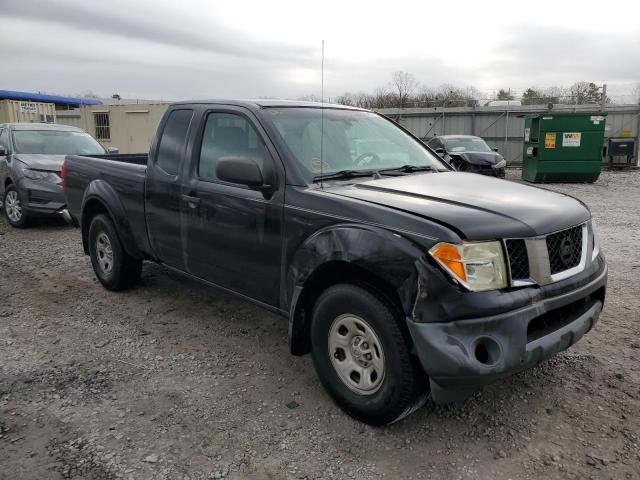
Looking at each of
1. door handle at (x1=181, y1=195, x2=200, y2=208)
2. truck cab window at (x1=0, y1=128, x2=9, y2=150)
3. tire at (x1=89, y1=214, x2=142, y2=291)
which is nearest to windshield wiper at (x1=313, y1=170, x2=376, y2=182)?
door handle at (x1=181, y1=195, x2=200, y2=208)

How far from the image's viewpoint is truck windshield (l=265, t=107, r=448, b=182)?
3.63 meters

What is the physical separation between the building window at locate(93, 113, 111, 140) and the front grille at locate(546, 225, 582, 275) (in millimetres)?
20696

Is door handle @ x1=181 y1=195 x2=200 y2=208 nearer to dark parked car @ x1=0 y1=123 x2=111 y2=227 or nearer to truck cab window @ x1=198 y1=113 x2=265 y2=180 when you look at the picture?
truck cab window @ x1=198 y1=113 x2=265 y2=180

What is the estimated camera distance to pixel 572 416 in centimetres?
314

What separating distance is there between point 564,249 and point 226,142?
8.01 feet

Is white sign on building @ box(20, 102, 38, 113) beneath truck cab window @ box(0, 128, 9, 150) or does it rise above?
above

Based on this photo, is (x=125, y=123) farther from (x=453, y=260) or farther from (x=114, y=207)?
(x=453, y=260)

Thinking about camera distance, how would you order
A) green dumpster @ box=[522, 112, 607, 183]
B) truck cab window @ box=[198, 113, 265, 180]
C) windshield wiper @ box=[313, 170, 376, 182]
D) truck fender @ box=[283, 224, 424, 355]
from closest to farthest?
truck fender @ box=[283, 224, 424, 355], windshield wiper @ box=[313, 170, 376, 182], truck cab window @ box=[198, 113, 265, 180], green dumpster @ box=[522, 112, 607, 183]

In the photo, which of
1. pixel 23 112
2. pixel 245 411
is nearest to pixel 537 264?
pixel 245 411

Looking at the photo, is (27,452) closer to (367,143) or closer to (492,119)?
(367,143)

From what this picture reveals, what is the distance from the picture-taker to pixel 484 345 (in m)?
2.60

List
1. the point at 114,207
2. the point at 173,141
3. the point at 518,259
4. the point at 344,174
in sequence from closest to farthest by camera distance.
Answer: the point at 518,259, the point at 344,174, the point at 173,141, the point at 114,207

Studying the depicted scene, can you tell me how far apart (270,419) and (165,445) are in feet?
2.01

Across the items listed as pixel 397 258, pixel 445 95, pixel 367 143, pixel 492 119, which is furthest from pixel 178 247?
pixel 445 95
